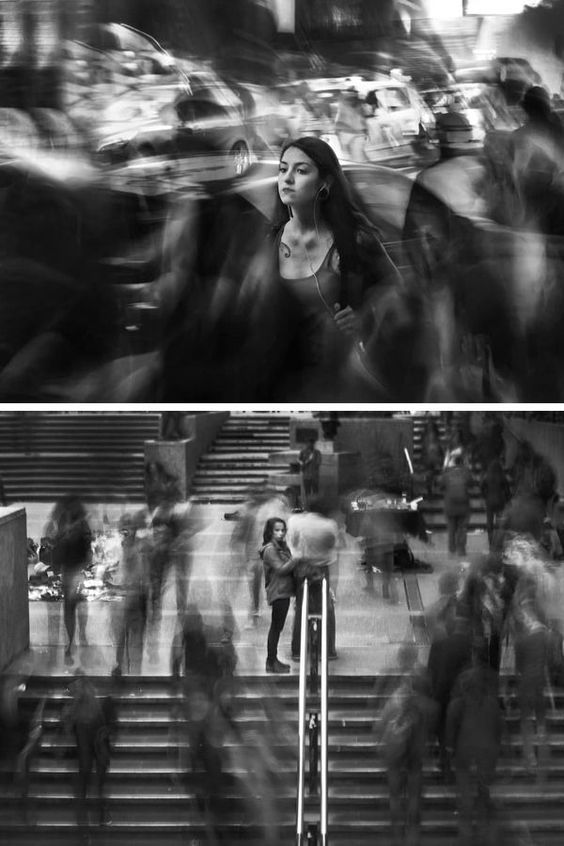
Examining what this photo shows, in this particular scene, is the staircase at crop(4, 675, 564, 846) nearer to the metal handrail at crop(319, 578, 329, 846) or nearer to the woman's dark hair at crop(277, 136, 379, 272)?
the metal handrail at crop(319, 578, 329, 846)

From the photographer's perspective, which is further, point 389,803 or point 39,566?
point 39,566

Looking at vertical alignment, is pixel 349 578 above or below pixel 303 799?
above

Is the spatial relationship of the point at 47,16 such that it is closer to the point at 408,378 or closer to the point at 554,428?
the point at 408,378

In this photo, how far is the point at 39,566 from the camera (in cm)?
659

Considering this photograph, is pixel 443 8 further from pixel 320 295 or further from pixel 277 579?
pixel 277 579

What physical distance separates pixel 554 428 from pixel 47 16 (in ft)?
12.0

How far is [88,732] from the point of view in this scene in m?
6.39

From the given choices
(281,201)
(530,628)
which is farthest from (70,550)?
(530,628)

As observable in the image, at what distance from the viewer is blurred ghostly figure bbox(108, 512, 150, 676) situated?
6.55 meters

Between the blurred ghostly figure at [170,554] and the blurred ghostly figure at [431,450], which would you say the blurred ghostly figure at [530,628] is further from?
the blurred ghostly figure at [170,554]

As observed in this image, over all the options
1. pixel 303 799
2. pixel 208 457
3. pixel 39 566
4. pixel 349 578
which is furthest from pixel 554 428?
pixel 39 566

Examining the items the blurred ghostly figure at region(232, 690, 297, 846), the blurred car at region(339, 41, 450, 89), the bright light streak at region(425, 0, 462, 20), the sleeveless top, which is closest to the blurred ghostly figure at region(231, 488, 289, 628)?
the blurred ghostly figure at region(232, 690, 297, 846)

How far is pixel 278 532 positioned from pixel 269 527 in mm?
60

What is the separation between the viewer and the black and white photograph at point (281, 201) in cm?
636
